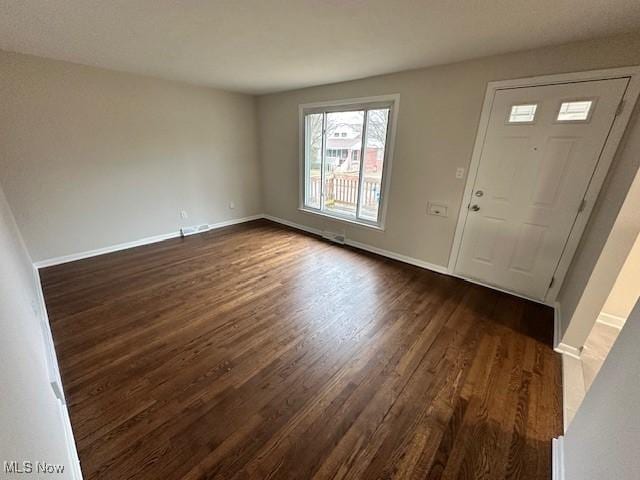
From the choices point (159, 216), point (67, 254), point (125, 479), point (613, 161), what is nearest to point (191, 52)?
point (159, 216)

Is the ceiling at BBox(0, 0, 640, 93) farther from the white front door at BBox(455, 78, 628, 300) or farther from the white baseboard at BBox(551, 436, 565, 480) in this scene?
the white baseboard at BBox(551, 436, 565, 480)

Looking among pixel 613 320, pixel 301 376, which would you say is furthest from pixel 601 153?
pixel 301 376

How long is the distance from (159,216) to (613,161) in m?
5.24

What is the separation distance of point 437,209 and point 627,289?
5.62ft

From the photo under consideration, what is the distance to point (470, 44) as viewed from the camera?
216 cm

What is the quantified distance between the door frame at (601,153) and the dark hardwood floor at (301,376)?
2.00 ft

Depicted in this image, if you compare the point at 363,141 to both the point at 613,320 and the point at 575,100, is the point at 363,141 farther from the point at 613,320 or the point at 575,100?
the point at 613,320

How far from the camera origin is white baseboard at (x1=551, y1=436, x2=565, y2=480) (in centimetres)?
120

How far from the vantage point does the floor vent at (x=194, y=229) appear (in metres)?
4.33

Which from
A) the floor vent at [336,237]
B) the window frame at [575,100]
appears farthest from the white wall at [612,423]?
the floor vent at [336,237]

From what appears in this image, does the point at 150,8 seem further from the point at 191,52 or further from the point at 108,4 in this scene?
the point at 191,52

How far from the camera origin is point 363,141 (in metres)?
3.59

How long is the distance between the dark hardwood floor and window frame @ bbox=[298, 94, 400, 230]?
1.15 metres

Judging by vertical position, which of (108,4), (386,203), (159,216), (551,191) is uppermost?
(108,4)
